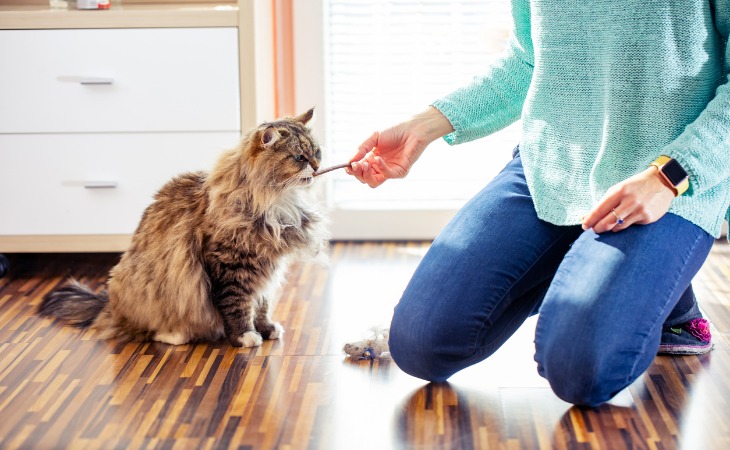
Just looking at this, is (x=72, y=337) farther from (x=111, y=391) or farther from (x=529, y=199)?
(x=529, y=199)

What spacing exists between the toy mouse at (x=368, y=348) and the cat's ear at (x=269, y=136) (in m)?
0.47

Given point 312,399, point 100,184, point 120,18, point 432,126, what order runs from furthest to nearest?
point 100,184 → point 120,18 → point 432,126 → point 312,399

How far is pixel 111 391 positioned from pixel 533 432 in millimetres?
820

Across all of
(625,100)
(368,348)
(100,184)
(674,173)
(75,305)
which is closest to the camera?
(674,173)

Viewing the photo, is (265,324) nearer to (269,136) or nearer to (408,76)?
(269,136)

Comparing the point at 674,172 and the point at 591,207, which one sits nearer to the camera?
the point at 674,172

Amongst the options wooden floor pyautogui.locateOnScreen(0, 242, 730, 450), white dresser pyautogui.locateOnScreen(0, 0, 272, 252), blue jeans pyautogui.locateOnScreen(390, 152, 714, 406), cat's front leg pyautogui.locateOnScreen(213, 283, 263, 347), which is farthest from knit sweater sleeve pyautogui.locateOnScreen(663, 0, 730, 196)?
white dresser pyautogui.locateOnScreen(0, 0, 272, 252)

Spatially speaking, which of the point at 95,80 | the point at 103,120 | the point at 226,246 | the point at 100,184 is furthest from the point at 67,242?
the point at 226,246

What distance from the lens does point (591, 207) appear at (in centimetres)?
167

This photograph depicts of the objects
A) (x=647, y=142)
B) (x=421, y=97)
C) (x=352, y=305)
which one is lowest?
(x=352, y=305)

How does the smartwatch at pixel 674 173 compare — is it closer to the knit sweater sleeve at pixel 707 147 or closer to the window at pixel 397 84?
the knit sweater sleeve at pixel 707 147

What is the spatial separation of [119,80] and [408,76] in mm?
907

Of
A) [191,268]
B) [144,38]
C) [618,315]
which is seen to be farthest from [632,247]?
[144,38]

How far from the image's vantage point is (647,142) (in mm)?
1598
